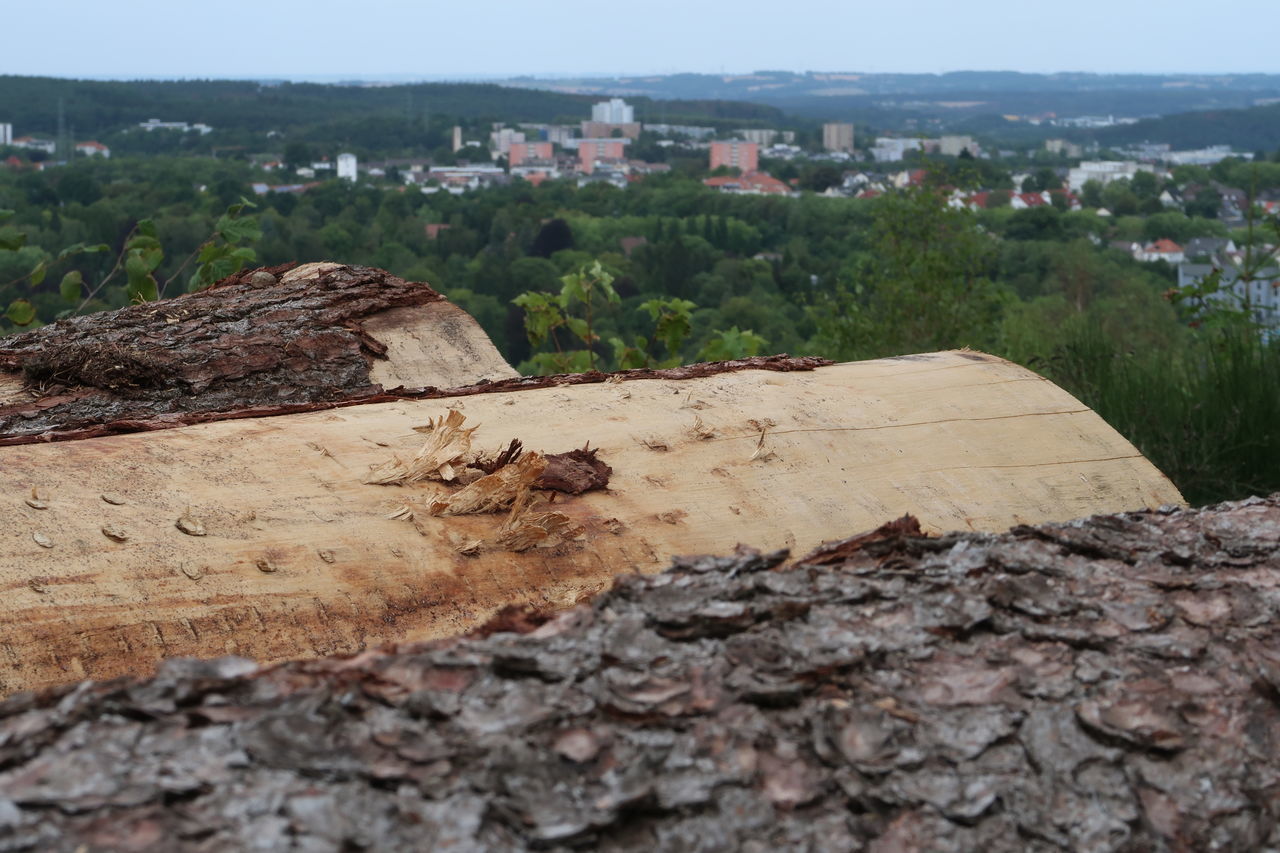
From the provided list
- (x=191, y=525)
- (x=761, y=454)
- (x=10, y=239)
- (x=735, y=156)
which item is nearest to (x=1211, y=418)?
(x=761, y=454)

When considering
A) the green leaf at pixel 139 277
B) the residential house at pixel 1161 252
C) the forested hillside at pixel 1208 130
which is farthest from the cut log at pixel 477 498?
the forested hillside at pixel 1208 130

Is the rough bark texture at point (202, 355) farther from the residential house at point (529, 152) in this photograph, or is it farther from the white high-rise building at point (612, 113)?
the white high-rise building at point (612, 113)

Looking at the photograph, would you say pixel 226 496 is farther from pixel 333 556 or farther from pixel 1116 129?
pixel 1116 129

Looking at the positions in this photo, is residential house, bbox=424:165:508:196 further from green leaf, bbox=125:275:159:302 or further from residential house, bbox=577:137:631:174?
green leaf, bbox=125:275:159:302

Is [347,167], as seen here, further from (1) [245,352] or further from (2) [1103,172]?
(1) [245,352]

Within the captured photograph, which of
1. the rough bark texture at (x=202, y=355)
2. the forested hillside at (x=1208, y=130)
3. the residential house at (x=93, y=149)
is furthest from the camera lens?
the forested hillside at (x=1208, y=130)
